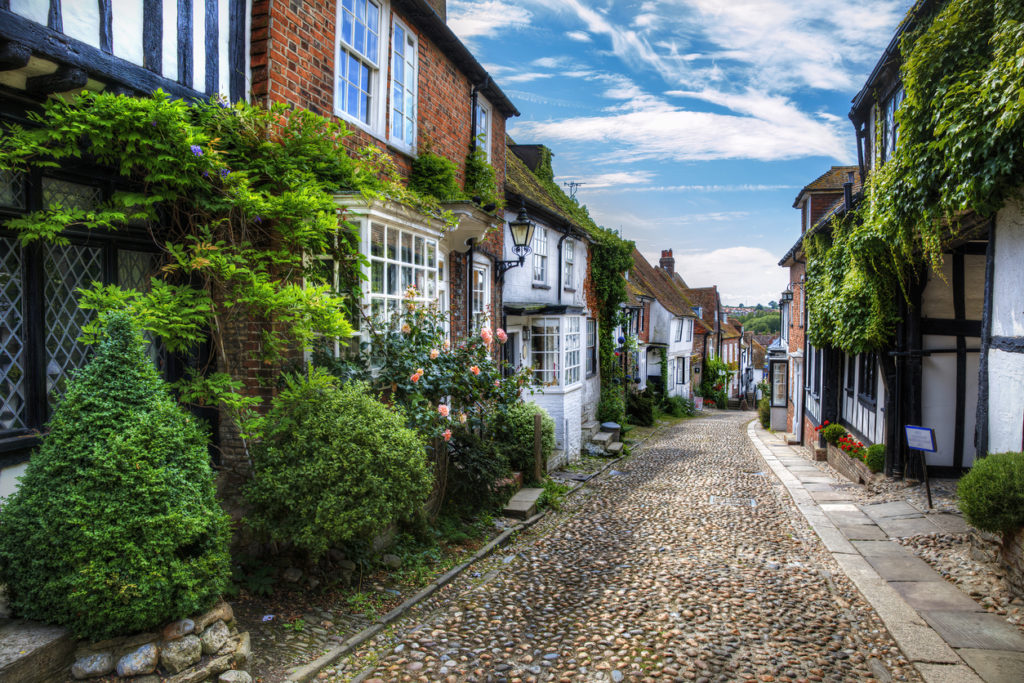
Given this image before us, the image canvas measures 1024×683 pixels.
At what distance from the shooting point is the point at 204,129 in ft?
16.6

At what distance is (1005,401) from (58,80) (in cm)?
919

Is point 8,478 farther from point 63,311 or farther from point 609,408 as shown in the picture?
point 609,408

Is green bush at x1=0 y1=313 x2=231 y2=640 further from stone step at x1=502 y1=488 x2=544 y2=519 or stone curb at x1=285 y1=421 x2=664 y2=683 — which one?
stone step at x1=502 y1=488 x2=544 y2=519

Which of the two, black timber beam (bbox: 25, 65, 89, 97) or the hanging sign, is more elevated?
black timber beam (bbox: 25, 65, 89, 97)

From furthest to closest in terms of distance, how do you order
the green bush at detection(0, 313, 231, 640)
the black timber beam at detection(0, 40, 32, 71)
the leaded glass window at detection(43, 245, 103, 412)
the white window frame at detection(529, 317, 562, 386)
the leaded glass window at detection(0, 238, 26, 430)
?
the white window frame at detection(529, 317, 562, 386), the leaded glass window at detection(43, 245, 103, 412), the leaded glass window at detection(0, 238, 26, 430), the black timber beam at detection(0, 40, 32, 71), the green bush at detection(0, 313, 231, 640)

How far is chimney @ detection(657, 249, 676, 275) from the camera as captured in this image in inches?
1874

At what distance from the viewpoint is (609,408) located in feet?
63.8

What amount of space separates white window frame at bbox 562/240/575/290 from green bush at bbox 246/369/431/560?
12.1 m

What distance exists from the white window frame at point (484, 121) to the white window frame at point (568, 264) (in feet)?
18.6

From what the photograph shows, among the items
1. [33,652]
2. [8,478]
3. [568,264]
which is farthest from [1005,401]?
[568,264]

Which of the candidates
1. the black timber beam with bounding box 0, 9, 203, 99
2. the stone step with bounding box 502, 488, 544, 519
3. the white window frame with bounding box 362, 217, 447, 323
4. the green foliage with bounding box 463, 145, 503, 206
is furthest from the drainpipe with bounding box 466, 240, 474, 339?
the black timber beam with bounding box 0, 9, 203, 99

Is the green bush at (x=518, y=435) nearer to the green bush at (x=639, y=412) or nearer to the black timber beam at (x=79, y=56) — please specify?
the black timber beam at (x=79, y=56)

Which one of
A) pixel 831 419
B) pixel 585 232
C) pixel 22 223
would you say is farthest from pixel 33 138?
pixel 831 419

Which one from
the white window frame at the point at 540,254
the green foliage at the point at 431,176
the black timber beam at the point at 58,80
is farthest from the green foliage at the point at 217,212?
the white window frame at the point at 540,254
